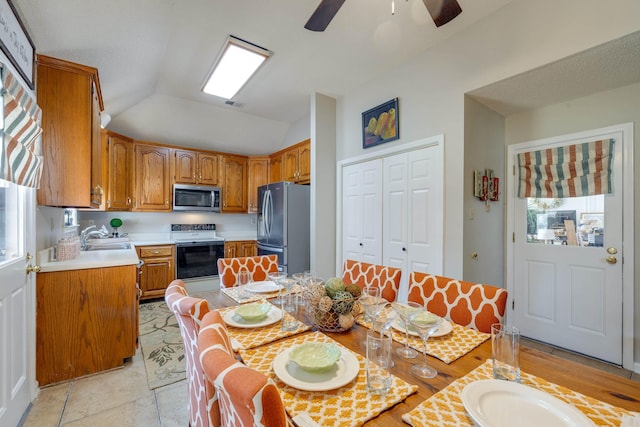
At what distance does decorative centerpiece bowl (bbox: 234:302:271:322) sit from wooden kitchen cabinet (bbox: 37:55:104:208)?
1581 millimetres

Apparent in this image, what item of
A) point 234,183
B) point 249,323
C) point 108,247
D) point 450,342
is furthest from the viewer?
point 234,183

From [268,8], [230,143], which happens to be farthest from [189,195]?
[268,8]

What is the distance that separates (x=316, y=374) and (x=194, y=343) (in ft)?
1.55

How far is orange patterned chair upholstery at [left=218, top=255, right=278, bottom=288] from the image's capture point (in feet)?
6.98

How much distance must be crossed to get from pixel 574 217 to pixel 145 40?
4.08 metres

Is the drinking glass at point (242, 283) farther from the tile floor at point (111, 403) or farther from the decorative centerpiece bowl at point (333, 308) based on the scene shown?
the tile floor at point (111, 403)

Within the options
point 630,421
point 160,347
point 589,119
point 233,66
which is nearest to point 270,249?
point 160,347

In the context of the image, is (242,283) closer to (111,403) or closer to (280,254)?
(111,403)

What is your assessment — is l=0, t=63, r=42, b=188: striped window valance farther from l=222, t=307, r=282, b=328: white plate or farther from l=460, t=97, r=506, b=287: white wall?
l=460, t=97, r=506, b=287: white wall

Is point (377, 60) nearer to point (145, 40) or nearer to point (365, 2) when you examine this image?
point (365, 2)

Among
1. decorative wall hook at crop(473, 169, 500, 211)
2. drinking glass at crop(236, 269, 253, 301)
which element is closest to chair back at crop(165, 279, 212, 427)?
drinking glass at crop(236, 269, 253, 301)

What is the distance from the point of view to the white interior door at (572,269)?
230 centimetres

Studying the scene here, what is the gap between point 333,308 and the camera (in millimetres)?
A: 1202

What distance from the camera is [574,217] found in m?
2.54
